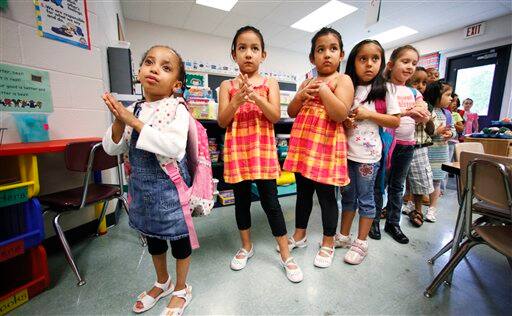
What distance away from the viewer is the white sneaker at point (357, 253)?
4.12 feet

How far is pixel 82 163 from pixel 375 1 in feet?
7.58

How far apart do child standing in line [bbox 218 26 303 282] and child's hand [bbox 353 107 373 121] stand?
41 cm

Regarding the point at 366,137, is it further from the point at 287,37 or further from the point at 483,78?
the point at 483,78

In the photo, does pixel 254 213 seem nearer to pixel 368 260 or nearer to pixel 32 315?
pixel 368 260

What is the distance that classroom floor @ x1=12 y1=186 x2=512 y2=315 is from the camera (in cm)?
97

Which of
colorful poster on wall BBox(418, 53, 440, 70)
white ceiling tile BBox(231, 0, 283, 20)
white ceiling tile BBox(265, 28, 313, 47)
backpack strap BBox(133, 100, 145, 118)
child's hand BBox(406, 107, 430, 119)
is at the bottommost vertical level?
backpack strap BBox(133, 100, 145, 118)

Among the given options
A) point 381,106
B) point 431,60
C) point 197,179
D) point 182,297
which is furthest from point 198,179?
point 431,60

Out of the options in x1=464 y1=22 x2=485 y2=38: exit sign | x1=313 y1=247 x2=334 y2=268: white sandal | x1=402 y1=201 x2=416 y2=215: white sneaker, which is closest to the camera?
x1=313 y1=247 x2=334 y2=268: white sandal

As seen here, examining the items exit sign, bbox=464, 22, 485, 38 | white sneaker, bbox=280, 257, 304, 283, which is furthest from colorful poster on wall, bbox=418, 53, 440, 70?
white sneaker, bbox=280, 257, 304, 283

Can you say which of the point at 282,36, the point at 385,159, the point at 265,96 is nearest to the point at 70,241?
the point at 265,96

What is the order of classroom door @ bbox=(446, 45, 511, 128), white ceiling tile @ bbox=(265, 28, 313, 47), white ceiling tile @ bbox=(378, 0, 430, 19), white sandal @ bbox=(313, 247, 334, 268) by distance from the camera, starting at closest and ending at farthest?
white sandal @ bbox=(313, 247, 334, 268), white ceiling tile @ bbox=(378, 0, 430, 19), classroom door @ bbox=(446, 45, 511, 128), white ceiling tile @ bbox=(265, 28, 313, 47)

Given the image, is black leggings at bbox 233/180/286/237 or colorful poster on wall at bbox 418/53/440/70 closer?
black leggings at bbox 233/180/286/237

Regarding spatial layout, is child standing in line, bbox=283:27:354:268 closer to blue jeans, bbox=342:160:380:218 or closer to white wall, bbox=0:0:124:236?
blue jeans, bbox=342:160:380:218

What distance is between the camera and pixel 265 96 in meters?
1.07
